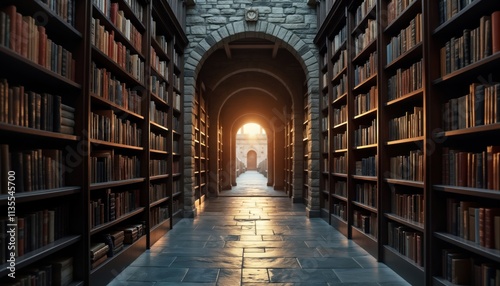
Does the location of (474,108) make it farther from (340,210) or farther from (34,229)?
(340,210)

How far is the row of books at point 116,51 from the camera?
3.14m

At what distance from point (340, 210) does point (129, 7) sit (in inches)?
155

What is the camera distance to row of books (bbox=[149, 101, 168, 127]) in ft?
16.1

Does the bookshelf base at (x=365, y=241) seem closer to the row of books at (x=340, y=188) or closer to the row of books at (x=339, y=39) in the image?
the row of books at (x=340, y=188)

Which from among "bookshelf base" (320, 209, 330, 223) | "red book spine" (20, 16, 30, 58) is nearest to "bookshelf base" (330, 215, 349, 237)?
"bookshelf base" (320, 209, 330, 223)

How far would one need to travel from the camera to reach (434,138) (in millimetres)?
2793

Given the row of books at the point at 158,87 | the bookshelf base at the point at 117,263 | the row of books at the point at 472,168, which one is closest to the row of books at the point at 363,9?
the row of books at the point at 472,168

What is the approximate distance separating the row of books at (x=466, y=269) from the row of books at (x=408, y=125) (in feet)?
3.14

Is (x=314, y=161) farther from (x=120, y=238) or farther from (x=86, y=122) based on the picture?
(x=86, y=122)

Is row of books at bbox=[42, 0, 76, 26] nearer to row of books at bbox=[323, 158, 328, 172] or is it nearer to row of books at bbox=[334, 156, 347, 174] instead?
row of books at bbox=[334, 156, 347, 174]

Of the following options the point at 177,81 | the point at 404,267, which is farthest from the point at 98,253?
the point at 177,81

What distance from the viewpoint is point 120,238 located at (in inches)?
145

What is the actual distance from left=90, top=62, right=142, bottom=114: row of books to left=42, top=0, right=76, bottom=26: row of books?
0.42 metres

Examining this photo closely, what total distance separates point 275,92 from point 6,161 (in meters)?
10.5
